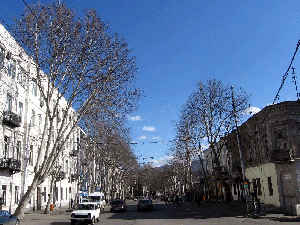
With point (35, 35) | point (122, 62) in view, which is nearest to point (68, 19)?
point (35, 35)

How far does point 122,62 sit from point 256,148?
1951cm

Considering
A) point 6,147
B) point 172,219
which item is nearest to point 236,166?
point 172,219

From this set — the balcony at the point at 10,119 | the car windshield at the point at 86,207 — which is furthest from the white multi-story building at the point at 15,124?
the car windshield at the point at 86,207

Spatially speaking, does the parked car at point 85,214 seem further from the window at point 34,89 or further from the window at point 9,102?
the window at point 34,89

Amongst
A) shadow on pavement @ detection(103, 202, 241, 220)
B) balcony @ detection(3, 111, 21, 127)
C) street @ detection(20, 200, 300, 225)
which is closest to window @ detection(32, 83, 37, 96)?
balcony @ detection(3, 111, 21, 127)

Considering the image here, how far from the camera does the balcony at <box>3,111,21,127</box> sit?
93.8 ft

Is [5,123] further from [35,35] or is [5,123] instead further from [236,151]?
[236,151]

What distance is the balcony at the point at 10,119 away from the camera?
2859 centimetres

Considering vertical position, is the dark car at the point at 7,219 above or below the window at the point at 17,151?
below

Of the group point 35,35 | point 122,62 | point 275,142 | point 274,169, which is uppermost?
point 35,35

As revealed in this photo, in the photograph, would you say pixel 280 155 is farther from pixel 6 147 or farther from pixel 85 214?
pixel 6 147

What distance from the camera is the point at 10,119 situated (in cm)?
2906

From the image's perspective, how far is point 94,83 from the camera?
72.0 feet

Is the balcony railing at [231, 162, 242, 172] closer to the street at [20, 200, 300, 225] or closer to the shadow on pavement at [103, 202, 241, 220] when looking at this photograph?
the shadow on pavement at [103, 202, 241, 220]
